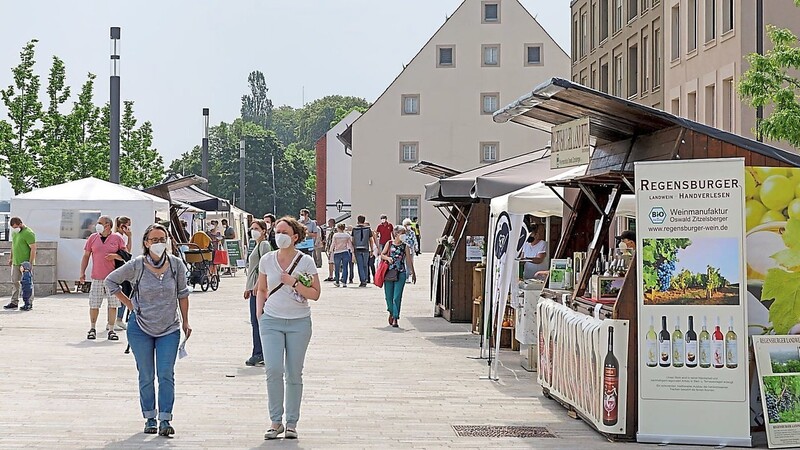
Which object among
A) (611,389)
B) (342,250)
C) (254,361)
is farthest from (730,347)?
(342,250)

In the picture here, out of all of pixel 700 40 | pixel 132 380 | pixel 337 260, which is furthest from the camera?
pixel 700 40

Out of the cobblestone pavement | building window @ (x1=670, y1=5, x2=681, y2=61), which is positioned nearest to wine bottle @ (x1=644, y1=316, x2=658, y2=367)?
the cobblestone pavement

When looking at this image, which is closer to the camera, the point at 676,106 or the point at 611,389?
the point at 611,389

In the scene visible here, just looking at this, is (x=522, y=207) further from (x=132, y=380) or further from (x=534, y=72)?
(x=534, y=72)

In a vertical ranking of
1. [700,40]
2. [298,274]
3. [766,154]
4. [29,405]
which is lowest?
[29,405]

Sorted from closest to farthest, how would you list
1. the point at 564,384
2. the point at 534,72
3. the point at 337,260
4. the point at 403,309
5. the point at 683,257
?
1. the point at 683,257
2. the point at 564,384
3. the point at 403,309
4. the point at 337,260
5. the point at 534,72

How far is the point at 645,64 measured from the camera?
150 feet

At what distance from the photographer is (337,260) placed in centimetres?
3525

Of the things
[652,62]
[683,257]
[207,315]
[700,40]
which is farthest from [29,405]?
[652,62]

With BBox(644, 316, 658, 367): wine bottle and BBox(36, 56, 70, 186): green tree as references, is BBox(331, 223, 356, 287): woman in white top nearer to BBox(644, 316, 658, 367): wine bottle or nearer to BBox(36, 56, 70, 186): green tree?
BBox(36, 56, 70, 186): green tree

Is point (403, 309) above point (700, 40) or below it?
below

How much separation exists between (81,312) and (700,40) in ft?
69.7

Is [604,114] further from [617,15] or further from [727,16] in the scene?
[617,15]

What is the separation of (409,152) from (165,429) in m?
61.2
